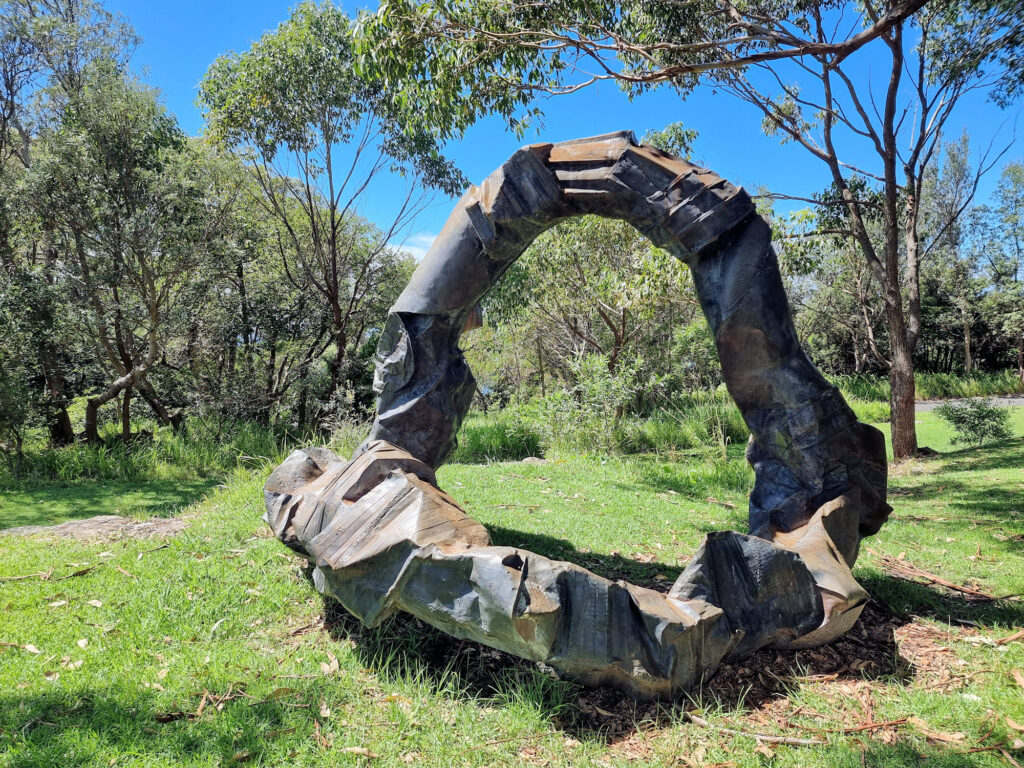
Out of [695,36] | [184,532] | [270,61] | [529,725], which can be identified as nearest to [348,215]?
[270,61]

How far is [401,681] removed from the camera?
2787 mm

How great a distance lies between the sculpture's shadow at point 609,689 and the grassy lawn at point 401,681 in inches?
0.4

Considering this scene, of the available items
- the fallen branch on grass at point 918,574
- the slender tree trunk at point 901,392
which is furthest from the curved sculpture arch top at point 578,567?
the slender tree trunk at point 901,392

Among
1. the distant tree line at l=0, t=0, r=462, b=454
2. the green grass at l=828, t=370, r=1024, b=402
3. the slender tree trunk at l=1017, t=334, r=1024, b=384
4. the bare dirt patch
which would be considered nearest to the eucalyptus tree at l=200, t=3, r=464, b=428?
the distant tree line at l=0, t=0, r=462, b=454

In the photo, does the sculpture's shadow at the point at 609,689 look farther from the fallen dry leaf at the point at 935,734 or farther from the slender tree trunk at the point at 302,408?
the slender tree trunk at the point at 302,408

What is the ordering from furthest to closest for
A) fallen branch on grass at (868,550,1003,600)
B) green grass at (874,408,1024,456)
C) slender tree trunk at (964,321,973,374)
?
1. slender tree trunk at (964,321,973,374)
2. green grass at (874,408,1024,456)
3. fallen branch on grass at (868,550,1003,600)

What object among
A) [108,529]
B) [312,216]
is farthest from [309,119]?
[108,529]

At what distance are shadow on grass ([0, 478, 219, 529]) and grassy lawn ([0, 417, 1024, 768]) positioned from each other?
2.80 m

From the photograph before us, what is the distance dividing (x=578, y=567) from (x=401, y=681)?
1138mm

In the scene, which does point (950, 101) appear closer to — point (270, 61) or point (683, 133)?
point (683, 133)

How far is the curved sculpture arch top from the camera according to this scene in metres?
2.33

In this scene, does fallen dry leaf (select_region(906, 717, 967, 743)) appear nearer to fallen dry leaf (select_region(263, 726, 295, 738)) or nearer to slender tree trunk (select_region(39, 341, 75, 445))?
fallen dry leaf (select_region(263, 726, 295, 738))

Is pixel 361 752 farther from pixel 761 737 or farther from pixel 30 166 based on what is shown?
pixel 30 166

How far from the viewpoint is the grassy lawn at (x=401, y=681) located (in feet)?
7.46
